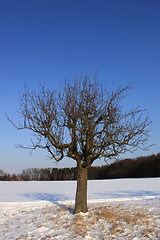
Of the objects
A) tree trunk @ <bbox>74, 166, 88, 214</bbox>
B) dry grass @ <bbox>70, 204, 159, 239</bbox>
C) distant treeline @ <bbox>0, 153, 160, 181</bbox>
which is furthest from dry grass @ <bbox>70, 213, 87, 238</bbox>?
distant treeline @ <bbox>0, 153, 160, 181</bbox>

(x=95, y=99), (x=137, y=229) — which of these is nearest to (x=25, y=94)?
(x=95, y=99)

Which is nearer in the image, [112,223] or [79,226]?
[79,226]

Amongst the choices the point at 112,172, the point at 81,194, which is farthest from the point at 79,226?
the point at 112,172

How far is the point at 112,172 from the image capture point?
4208 inches

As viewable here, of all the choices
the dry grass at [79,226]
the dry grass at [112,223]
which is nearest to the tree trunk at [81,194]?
the dry grass at [112,223]

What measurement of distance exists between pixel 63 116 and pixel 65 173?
9553cm

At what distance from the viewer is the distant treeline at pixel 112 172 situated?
292ft

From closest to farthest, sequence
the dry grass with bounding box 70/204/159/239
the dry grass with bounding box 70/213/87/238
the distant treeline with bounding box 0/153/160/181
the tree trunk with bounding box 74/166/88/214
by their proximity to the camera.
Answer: the dry grass with bounding box 70/204/159/239 → the dry grass with bounding box 70/213/87/238 → the tree trunk with bounding box 74/166/88/214 → the distant treeline with bounding box 0/153/160/181

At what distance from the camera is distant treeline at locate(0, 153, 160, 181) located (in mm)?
89062

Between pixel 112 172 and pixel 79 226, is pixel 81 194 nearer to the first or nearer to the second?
pixel 79 226

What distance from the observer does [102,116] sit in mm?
11883

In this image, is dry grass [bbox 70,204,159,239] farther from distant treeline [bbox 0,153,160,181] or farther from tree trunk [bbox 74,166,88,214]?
distant treeline [bbox 0,153,160,181]

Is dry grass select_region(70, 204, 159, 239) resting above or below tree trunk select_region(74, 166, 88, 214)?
below

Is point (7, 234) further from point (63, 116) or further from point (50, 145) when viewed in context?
point (63, 116)
